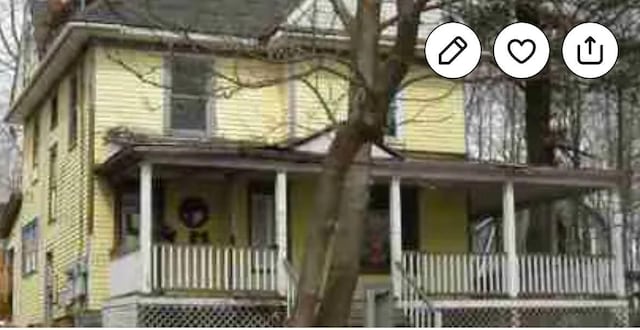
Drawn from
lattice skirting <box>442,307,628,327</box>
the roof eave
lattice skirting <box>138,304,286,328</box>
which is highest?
the roof eave

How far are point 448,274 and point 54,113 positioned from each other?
918cm

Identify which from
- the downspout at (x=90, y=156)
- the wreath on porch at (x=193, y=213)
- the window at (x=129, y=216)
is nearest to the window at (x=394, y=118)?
the wreath on porch at (x=193, y=213)

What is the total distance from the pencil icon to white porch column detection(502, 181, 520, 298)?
34.4 feet

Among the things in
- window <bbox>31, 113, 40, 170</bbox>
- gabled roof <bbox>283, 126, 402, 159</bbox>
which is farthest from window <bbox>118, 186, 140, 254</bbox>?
window <bbox>31, 113, 40, 170</bbox>

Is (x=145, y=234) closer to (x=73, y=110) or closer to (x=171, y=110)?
(x=171, y=110)

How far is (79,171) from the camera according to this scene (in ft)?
68.8

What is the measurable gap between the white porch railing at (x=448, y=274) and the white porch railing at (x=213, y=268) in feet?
8.22

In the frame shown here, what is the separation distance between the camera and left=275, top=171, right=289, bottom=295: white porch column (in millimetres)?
18188

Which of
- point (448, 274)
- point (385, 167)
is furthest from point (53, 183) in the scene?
point (448, 274)

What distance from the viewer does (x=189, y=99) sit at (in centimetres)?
2041

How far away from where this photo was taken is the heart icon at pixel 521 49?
9.21m

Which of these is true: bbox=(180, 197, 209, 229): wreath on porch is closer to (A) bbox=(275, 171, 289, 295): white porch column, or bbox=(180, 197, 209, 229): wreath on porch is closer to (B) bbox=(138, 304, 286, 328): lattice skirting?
(A) bbox=(275, 171, 289, 295): white porch column

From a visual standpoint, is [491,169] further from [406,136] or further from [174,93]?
[174,93]

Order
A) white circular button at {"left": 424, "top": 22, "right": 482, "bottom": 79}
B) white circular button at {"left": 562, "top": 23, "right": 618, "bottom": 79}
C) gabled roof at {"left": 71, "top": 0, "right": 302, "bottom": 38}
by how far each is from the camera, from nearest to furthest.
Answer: white circular button at {"left": 424, "top": 22, "right": 482, "bottom": 79} < white circular button at {"left": 562, "top": 23, "right": 618, "bottom": 79} < gabled roof at {"left": 71, "top": 0, "right": 302, "bottom": 38}
